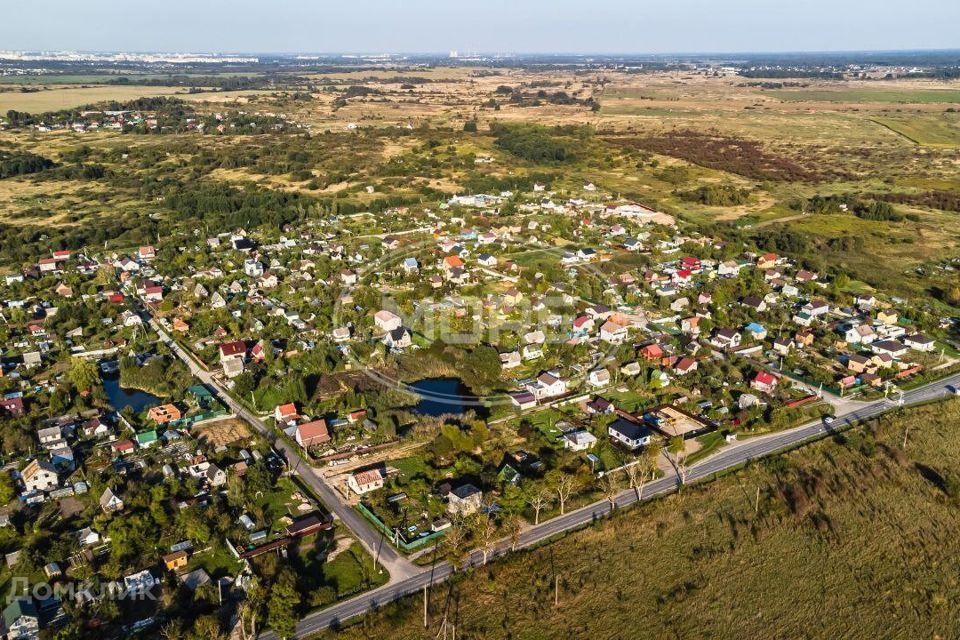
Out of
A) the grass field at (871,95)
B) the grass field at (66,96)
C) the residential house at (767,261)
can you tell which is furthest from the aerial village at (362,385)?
the grass field at (871,95)

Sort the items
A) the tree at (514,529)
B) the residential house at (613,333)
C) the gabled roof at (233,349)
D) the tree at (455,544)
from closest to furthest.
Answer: the tree at (455,544), the tree at (514,529), the gabled roof at (233,349), the residential house at (613,333)

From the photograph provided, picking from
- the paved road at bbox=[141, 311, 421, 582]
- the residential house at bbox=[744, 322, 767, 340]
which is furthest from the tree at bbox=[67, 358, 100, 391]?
the residential house at bbox=[744, 322, 767, 340]

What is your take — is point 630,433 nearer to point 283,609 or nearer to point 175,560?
point 283,609

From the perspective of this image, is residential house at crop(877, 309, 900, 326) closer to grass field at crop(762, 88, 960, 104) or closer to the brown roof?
the brown roof

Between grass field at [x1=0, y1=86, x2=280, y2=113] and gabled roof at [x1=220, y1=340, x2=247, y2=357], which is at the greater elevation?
grass field at [x1=0, y1=86, x2=280, y2=113]

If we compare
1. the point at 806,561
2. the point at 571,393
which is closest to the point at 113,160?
the point at 571,393

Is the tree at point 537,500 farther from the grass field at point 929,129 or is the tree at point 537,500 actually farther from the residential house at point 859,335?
the grass field at point 929,129

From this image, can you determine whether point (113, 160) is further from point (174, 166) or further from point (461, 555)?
point (461, 555)
